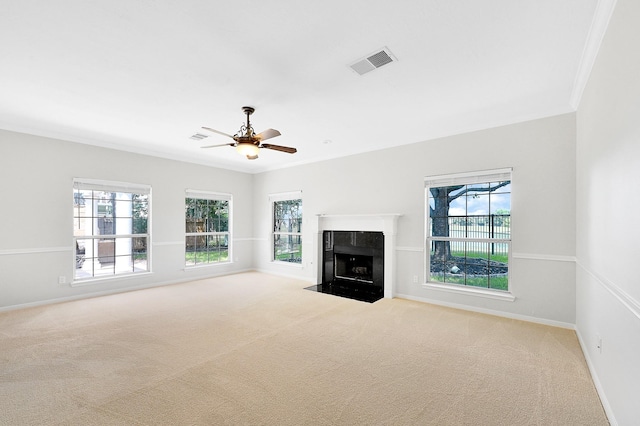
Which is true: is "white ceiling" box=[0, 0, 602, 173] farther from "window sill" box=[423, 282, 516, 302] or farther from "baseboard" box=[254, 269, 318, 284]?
"baseboard" box=[254, 269, 318, 284]

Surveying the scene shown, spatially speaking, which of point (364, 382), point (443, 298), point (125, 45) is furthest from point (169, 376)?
point (443, 298)

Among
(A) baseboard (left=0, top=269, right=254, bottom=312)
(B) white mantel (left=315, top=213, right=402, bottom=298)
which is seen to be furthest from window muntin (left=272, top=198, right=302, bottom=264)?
(A) baseboard (left=0, top=269, right=254, bottom=312)

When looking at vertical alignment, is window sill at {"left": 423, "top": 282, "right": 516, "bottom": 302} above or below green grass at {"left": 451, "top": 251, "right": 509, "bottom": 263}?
below

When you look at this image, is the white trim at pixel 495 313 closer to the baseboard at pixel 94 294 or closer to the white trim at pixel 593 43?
the white trim at pixel 593 43

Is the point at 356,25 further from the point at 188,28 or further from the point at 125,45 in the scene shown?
the point at 125,45

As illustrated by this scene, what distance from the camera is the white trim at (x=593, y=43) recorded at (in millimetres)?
1947

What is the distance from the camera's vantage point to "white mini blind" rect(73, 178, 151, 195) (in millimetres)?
5004

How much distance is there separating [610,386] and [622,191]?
135 cm

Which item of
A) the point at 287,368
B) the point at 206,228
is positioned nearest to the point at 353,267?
the point at 287,368

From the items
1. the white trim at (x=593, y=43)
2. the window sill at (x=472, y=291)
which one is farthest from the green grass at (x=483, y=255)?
the white trim at (x=593, y=43)

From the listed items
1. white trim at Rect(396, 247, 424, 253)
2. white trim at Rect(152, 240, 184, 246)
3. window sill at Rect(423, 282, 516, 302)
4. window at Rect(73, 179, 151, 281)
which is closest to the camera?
window sill at Rect(423, 282, 516, 302)

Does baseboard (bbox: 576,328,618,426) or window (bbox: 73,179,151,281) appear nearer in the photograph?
baseboard (bbox: 576,328,618,426)

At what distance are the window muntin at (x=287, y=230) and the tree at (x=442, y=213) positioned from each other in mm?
3142

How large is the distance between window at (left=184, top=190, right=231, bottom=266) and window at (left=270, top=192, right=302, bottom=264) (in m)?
1.22
